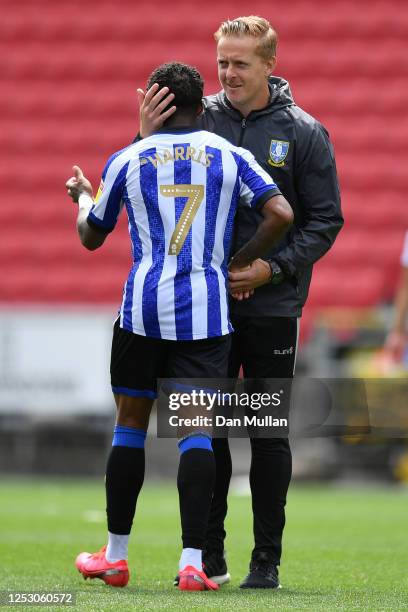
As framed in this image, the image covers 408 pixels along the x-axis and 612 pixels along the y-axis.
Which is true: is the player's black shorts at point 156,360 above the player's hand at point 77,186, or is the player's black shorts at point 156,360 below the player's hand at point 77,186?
below

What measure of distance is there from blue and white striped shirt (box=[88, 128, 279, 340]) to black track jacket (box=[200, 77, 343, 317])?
324 mm

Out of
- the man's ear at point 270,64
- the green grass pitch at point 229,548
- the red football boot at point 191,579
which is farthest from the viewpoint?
the man's ear at point 270,64

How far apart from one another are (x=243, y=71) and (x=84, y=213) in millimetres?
726

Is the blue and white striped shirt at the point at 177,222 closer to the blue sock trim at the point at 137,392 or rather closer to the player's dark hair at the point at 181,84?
the player's dark hair at the point at 181,84

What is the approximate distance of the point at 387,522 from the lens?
7.11 m

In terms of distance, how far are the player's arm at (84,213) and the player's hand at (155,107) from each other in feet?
1.15

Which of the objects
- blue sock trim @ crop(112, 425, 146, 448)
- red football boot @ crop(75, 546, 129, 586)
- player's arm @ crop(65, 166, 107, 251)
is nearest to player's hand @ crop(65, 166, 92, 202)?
player's arm @ crop(65, 166, 107, 251)

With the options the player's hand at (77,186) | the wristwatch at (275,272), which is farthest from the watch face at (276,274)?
the player's hand at (77,186)

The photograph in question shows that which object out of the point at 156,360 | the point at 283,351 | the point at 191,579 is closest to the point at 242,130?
the point at 283,351

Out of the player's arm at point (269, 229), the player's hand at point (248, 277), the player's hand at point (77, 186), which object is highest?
the player's hand at point (77, 186)

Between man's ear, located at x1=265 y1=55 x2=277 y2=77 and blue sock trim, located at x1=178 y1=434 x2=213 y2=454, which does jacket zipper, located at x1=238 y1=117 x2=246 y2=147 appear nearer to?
man's ear, located at x1=265 y1=55 x2=277 y2=77

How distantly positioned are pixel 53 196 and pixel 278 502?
8.26 m

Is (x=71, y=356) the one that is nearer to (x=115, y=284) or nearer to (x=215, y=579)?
(x=115, y=284)

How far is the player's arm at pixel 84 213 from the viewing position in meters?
4.06
